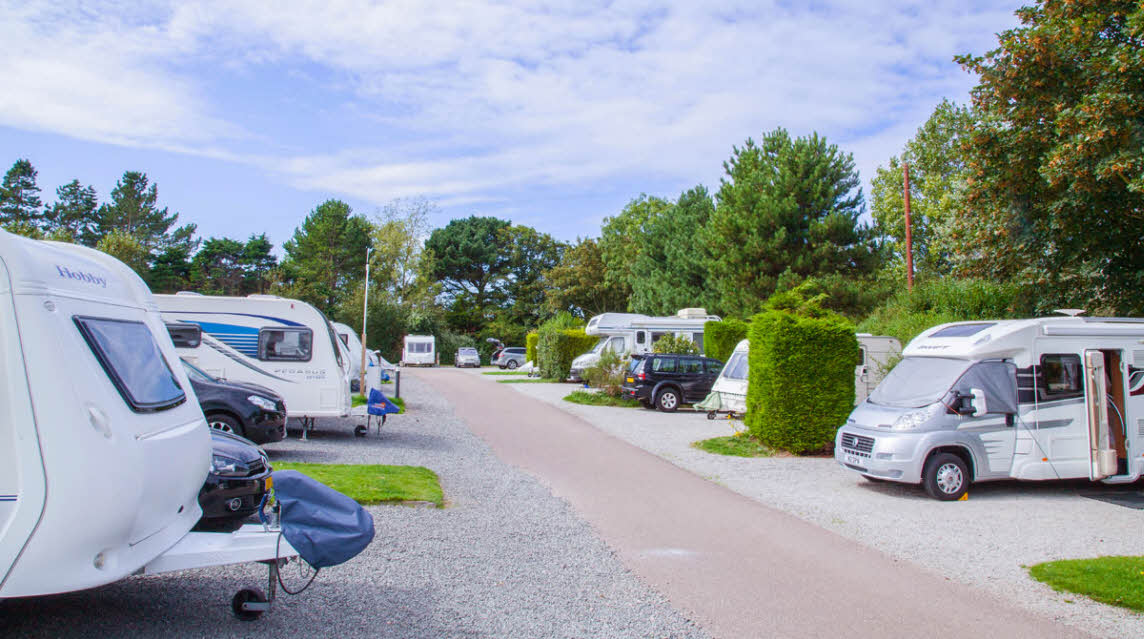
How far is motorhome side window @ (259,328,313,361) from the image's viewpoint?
14.3m

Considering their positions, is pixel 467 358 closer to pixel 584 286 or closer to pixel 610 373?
pixel 584 286

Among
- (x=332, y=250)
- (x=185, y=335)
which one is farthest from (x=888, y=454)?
(x=332, y=250)

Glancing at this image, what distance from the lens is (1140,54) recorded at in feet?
Answer: 37.6

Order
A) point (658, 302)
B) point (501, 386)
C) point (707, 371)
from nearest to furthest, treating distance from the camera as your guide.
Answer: point (707, 371) < point (501, 386) < point (658, 302)

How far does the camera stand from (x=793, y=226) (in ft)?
106

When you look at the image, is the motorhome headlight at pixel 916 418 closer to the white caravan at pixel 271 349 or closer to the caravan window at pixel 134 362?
the caravan window at pixel 134 362

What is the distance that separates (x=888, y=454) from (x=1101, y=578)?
3515 millimetres

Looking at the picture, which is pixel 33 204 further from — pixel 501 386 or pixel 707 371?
pixel 707 371

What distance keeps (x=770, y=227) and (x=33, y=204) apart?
154 feet

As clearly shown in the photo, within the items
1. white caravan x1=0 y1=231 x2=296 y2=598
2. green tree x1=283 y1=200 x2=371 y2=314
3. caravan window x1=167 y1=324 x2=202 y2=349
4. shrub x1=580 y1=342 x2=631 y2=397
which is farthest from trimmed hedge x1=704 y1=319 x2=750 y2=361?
green tree x1=283 y1=200 x2=371 y2=314

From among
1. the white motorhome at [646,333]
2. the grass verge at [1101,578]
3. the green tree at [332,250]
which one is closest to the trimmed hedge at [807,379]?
the grass verge at [1101,578]

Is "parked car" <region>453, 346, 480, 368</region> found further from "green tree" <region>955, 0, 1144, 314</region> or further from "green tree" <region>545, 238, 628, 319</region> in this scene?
"green tree" <region>955, 0, 1144, 314</region>

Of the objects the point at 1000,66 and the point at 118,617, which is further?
the point at 1000,66

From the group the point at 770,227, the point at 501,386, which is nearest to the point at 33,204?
the point at 501,386
